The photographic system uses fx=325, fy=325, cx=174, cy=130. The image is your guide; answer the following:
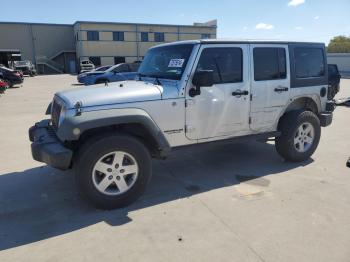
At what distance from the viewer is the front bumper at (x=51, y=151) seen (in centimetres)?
349

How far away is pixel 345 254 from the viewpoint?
2.93 m

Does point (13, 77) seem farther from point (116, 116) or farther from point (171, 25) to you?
point (171, 25)

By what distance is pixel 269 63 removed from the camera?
16.2 ft

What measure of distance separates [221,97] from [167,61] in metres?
0.93

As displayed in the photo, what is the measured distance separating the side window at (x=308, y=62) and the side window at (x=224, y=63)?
1209 millimetres

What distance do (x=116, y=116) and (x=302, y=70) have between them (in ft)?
10.9

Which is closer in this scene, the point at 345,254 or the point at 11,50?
the point at 345,254

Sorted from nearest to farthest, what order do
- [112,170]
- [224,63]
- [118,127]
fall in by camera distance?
[112,170] → [118,127] → [224,63]

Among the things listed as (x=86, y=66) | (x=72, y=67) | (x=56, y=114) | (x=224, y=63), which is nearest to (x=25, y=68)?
(x=86, y=66)

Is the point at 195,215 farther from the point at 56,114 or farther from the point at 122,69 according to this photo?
the point at 122,69

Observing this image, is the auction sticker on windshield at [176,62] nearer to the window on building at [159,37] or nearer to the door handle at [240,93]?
the door handle at [240,93]

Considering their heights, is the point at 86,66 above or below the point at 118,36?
below

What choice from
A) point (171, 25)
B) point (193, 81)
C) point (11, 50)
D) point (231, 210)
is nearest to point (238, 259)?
point (231, 210)

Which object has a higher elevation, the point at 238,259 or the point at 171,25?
the point at 171,25
